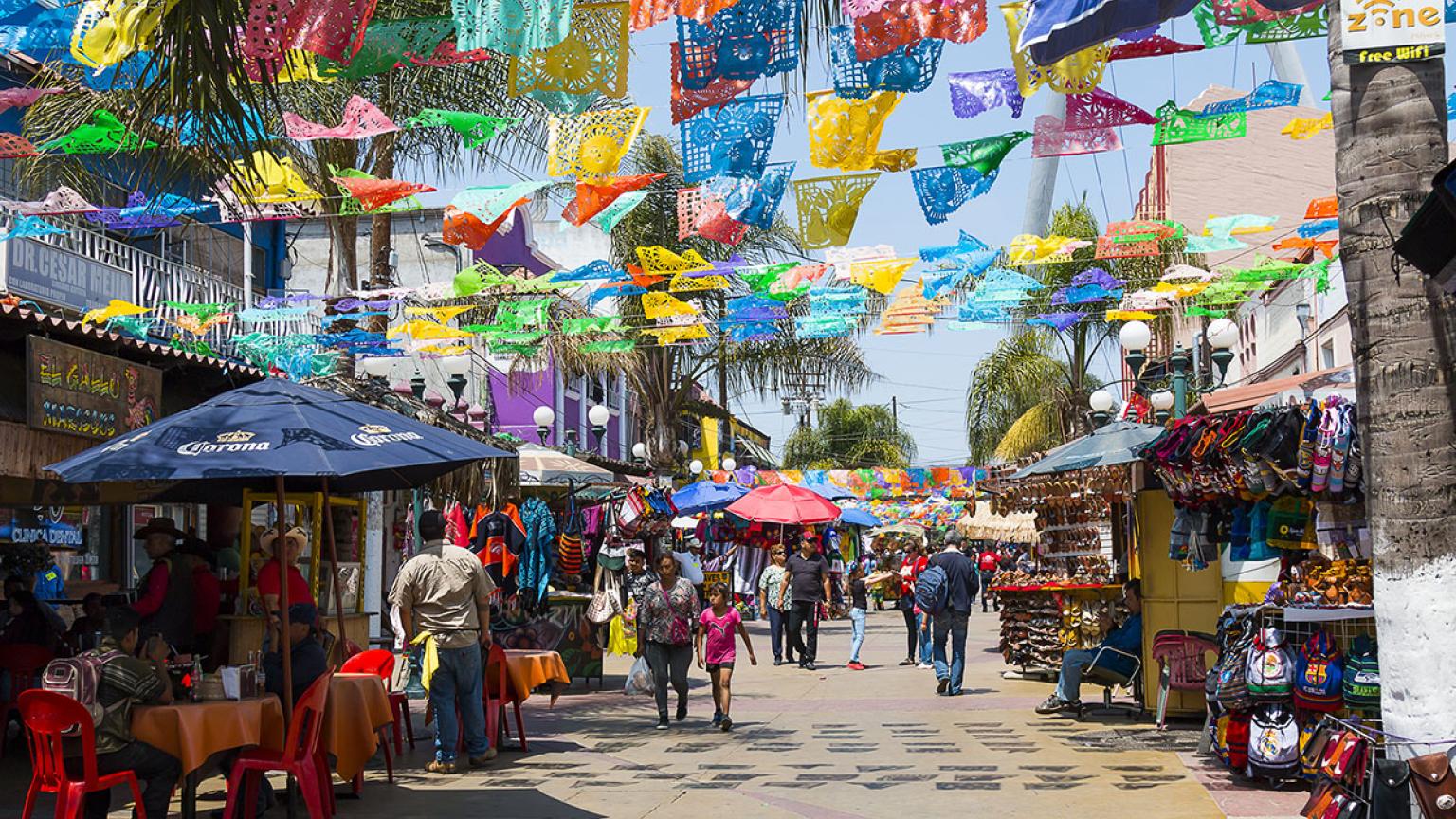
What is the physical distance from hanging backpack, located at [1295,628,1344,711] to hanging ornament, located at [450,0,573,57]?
244 inches

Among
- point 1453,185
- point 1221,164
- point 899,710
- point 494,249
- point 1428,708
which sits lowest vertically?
point 899,710

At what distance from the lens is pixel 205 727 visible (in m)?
8.03

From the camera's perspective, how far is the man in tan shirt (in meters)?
10.8

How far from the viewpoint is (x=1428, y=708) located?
20.4ft

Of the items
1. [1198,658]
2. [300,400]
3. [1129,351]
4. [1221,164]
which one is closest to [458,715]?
[300,400]

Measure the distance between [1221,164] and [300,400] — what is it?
123 ft

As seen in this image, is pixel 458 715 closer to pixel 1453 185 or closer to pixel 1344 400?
pixel 1344 400

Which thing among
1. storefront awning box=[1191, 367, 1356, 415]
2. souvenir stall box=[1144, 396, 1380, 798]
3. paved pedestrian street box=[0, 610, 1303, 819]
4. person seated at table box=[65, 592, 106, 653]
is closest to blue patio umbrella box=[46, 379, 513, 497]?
paved pedestrian street box=[0, 610, 1303, 819]

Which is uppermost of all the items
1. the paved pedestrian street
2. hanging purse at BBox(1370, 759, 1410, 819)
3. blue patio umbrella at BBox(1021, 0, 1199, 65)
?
blue patio umbrella at BBox(1021, 0, 1199, 65)

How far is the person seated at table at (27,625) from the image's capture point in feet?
39.4

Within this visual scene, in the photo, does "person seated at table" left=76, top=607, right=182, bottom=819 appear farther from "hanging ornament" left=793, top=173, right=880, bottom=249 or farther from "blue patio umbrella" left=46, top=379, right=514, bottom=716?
"hanging ornament" left=793, top=173, right=880, bottom=249

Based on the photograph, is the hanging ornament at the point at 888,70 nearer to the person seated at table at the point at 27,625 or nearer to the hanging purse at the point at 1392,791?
the hanging purse at the point at 1392,791

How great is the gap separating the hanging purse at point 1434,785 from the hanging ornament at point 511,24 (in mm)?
6045

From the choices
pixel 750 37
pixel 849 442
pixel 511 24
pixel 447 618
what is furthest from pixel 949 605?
pixel 849 442
